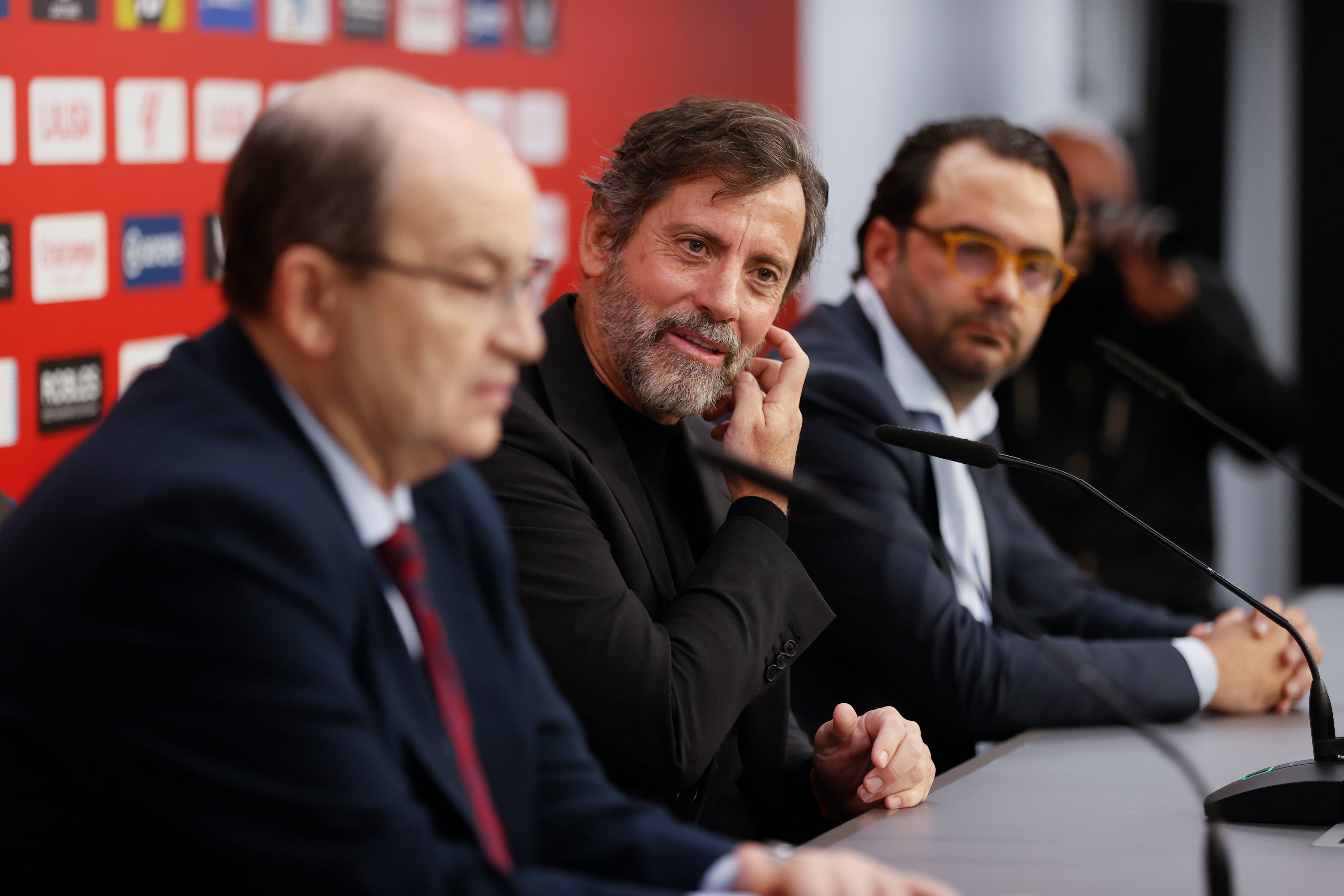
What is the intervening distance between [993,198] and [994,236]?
58 mm

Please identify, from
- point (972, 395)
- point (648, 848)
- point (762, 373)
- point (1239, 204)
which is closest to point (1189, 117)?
point (1239, 204)

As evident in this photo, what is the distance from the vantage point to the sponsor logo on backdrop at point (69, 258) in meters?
1.76

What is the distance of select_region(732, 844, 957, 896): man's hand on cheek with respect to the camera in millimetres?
914

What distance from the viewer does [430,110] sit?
2.91ft

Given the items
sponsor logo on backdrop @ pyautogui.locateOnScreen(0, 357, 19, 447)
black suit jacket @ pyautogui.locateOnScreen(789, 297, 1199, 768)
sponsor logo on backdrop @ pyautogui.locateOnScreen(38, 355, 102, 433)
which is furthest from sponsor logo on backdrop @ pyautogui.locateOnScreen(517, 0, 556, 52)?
sponsor logo on backdrop @ pyautogui.locateOnScreen(0, 357, 19, 447)

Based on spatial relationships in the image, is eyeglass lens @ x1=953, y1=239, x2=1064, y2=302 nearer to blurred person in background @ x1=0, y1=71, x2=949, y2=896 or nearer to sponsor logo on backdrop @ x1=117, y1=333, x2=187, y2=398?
sponsor logo on backdrop @ x1=117, y1=333, x2=187, y2=398

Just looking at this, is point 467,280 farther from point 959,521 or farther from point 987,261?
point 987,261

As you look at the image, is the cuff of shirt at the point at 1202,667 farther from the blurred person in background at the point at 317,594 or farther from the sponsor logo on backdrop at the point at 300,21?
the sponsor logo on backdrop at the point at 300,21

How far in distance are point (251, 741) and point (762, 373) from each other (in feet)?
3.28

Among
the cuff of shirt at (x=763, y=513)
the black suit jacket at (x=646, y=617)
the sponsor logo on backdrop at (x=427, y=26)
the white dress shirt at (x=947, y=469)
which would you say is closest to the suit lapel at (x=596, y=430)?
Result: the black suit jacket at (x=646, y=617)

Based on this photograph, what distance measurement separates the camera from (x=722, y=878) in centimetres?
95

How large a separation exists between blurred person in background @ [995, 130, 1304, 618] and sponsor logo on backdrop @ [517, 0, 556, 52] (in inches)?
57.6

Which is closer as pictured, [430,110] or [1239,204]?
[430,110]

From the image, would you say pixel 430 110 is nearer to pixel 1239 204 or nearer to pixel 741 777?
pixel 741 777
